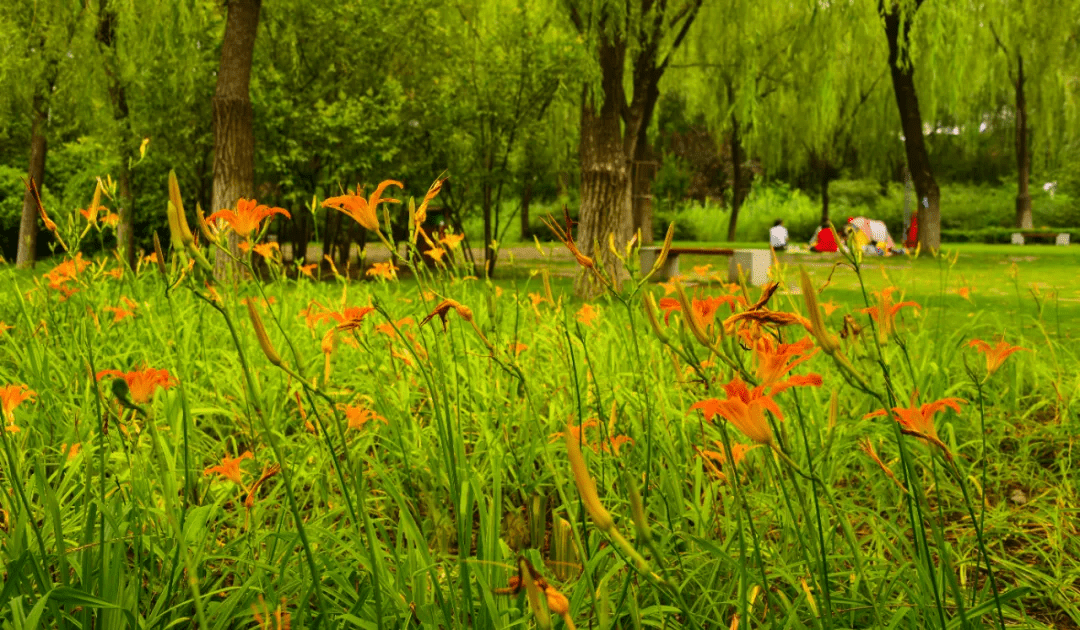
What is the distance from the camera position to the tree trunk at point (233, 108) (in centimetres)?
720

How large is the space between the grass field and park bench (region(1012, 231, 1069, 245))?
1864 cm

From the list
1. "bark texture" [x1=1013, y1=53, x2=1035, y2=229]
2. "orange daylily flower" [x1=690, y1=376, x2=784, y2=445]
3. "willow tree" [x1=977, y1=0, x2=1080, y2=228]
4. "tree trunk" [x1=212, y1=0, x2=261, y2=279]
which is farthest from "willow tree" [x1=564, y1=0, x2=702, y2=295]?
"bark texture" [x1=1013, y1=53, x2=1035, y2=229]

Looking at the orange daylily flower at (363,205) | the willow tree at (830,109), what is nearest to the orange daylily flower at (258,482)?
the orange daylily flower at (363,205)

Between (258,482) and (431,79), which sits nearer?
(258,482)

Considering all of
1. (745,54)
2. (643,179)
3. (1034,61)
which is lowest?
(643,179)

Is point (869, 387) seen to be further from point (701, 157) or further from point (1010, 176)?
point (1010, 176)

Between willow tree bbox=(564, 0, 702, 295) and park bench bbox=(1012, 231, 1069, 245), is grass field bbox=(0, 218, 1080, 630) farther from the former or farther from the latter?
park bench bbox=(1012, 231, 1069, 245)

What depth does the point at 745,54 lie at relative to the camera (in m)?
8.59

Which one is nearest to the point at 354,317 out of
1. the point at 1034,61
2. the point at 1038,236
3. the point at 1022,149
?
the point at 1034,61

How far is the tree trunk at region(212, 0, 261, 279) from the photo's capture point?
7.20m

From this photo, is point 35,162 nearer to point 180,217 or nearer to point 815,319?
point 180,217

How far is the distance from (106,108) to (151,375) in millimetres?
11624

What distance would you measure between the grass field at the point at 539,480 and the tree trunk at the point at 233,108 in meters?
3.87

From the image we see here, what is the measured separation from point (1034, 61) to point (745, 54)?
479 inches
